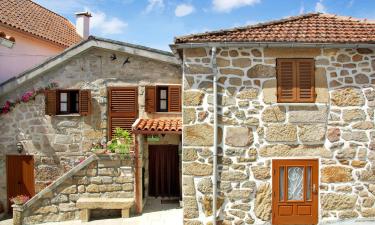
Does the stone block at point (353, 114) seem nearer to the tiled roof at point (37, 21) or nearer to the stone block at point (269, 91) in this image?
the stone block at point (269, 91)

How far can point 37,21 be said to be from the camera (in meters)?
16.8

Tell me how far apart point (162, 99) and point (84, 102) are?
2581mm

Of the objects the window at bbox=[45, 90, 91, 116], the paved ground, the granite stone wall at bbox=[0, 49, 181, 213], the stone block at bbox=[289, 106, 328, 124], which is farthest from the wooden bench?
the stone block at bbox=[289, 106, 328, 124]

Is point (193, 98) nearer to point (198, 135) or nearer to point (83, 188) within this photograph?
point (198, 135)

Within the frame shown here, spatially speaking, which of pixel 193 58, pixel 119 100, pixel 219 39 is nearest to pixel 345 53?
pixel 219 39

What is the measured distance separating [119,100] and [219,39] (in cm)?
550

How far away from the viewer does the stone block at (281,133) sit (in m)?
8.19

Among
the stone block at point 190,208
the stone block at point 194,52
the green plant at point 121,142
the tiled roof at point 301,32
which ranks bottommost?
the stone block at point 190,208

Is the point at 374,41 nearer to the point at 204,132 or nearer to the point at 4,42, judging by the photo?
the point at 204,132

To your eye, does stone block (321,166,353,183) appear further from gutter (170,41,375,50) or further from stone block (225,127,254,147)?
gutter (170,41,375,50)

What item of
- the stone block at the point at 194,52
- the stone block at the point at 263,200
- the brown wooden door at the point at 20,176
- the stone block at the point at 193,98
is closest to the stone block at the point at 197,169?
the stone block at the point at 263,200

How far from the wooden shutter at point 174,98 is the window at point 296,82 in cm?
481

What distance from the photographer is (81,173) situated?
1078cm

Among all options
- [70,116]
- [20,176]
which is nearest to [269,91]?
[70,116]
